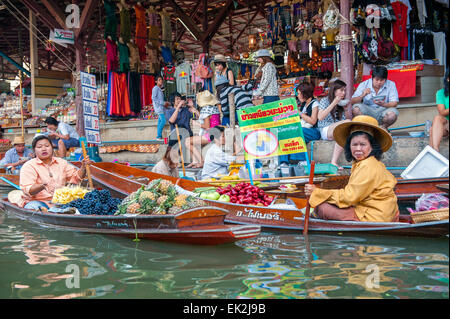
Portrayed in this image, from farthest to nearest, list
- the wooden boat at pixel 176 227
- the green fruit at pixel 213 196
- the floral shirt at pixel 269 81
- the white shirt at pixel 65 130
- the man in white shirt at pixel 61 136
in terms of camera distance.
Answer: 1. the white shirt at pixel 65 130
2. the man in white shirt at pixel 61 136
3. the floral shirt at pixel 269 81
4. the green fruit at pixel 213 196
5. the wooden boat at pixel 176 227

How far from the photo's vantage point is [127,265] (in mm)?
3711

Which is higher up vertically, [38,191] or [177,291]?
[38,191]

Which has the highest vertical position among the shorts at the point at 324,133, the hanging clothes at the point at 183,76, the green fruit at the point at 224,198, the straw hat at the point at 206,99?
the hanging clothes at the point at 183,76

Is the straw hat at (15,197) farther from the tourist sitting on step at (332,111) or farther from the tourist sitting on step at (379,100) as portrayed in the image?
the tourist sitting on step at (379,100)

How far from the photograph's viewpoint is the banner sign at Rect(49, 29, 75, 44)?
33.5 ft

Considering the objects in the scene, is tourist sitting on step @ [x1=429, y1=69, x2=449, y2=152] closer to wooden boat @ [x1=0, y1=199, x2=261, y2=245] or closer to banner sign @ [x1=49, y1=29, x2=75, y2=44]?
wooden boat @ [x1=0, y1=199, x2=261, y2=245]

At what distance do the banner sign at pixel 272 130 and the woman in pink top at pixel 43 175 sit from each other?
2.34m

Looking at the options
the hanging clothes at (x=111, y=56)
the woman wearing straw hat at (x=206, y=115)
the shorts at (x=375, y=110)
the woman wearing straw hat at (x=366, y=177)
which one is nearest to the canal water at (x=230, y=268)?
the woman wearing straw hat at (x=366, y=177)

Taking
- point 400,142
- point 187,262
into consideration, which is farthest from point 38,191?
point 400,142

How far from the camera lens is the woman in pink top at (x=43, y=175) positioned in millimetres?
5402

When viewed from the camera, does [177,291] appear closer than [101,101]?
Yes

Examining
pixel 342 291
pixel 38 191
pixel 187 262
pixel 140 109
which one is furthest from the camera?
pixel 140 109

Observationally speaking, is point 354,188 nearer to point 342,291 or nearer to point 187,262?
point 342,291
